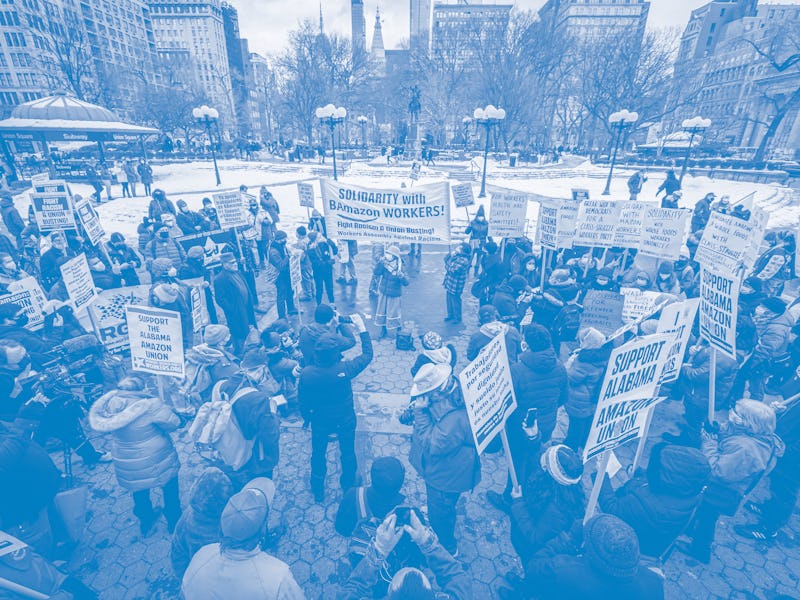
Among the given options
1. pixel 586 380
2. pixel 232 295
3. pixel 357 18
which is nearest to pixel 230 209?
pixel 232 295

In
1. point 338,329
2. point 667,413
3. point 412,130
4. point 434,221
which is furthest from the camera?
point 412,130

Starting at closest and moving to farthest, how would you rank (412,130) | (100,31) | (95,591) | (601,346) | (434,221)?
(95,591) → (601,346) → (434,221) → (412,130) → (100,31)

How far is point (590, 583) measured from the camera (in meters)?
2.57

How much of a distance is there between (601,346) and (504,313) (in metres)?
2.00

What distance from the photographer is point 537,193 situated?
26.2 m

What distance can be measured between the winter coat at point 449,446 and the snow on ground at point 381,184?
15.1m

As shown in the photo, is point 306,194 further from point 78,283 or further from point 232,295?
point 78,283

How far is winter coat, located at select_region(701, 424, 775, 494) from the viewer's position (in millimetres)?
3604

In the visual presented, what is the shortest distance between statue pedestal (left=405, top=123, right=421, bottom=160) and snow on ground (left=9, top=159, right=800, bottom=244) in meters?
4.50

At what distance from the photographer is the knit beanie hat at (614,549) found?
7.92 feet

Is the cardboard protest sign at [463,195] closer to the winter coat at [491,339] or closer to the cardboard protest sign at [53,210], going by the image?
the winter coat at [491,339]

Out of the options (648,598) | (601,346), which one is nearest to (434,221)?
(601,346)

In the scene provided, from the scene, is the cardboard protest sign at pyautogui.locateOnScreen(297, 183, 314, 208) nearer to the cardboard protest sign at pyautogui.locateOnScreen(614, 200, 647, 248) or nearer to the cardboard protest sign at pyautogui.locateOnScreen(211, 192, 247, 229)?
the cardboard protest sign at pyautogui.locateOnScreen(211, 192, 247, 229)

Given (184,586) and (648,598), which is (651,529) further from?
(184,586)
